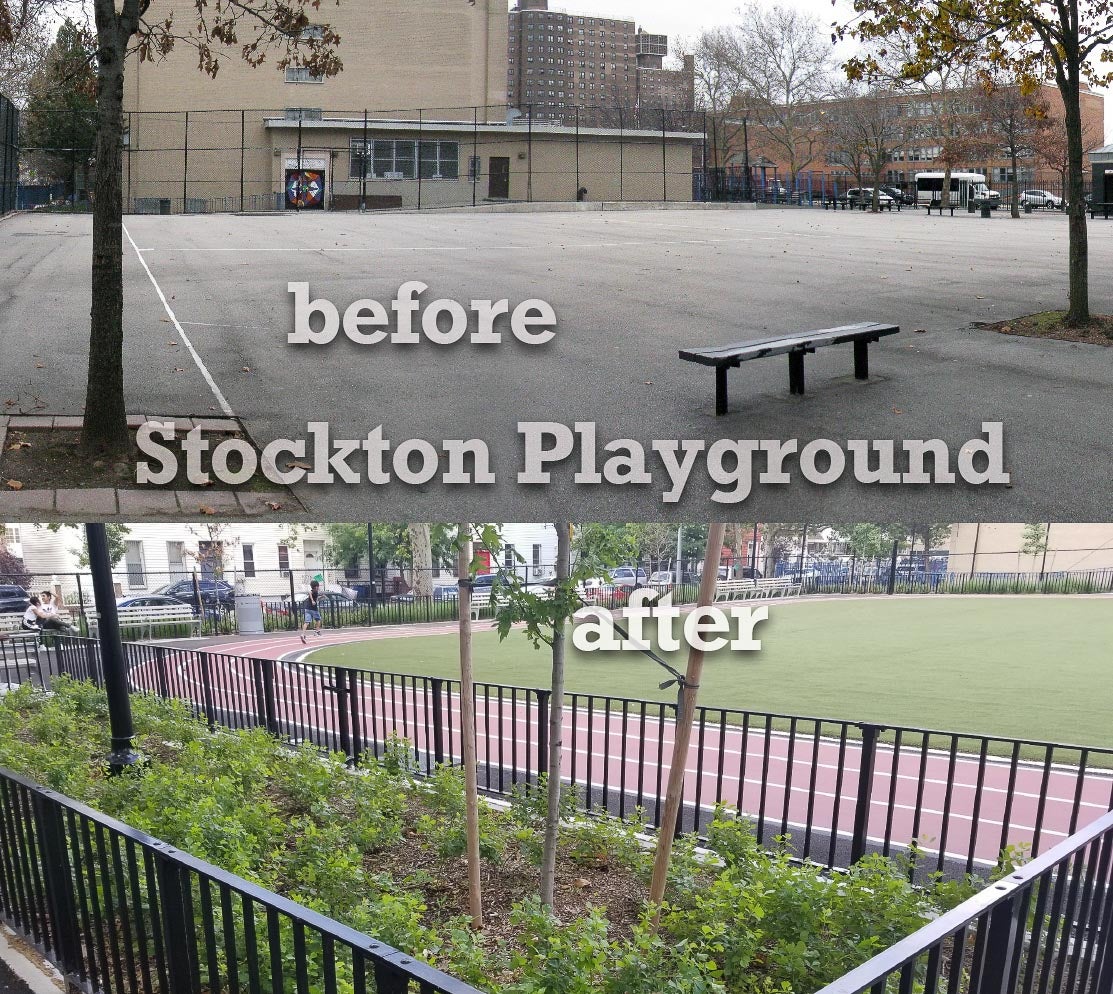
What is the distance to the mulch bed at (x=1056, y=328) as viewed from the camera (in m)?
11.1

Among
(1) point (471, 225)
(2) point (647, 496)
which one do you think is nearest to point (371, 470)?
(2) point (647, 496)

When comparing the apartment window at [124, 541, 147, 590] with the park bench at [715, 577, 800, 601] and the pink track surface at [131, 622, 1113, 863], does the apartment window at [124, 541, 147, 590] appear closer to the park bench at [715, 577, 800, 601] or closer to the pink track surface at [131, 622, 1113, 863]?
the pink track surface at [131, 622, 1113, 863]

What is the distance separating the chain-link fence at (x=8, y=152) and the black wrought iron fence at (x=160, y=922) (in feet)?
87.6

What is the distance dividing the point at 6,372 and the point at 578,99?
9905 cm

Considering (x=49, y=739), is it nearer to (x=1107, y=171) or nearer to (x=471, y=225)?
(x=471, y=225)

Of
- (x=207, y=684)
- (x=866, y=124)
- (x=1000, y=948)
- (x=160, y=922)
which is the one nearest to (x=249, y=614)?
(x=207, y=684)

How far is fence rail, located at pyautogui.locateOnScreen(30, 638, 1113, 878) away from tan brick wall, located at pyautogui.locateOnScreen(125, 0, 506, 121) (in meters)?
39.7

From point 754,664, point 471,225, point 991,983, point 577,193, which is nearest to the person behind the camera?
point 991,983

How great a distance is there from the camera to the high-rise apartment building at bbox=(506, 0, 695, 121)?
103938 mm

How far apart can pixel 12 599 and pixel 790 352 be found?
2145cm

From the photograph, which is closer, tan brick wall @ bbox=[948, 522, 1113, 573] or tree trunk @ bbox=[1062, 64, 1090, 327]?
tree trunk @ bbox=[1062, 64, 1090, 327]

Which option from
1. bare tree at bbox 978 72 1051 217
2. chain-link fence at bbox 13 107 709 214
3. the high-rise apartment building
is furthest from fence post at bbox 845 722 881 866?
the high-rise apartment building

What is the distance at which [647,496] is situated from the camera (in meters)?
6.69

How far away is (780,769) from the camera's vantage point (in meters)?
10.3
